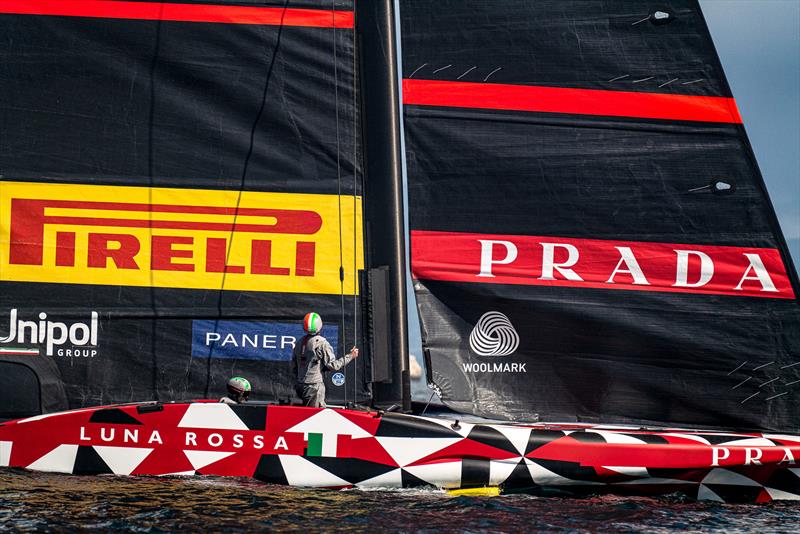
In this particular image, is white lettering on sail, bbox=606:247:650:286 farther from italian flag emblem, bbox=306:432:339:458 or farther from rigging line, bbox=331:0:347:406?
italian flag emblem, bbox=306:432:339:458

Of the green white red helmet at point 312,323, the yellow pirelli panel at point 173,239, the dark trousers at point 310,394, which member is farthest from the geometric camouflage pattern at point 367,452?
the yellow pirelli panel at point 173,239

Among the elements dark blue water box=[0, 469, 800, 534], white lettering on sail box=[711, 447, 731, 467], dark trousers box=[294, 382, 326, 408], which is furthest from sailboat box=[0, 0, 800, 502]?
dark blue water box=[0, 469, 800, 534]

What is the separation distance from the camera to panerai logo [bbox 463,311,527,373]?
25.9ft

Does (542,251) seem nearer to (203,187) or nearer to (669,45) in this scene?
(669,45)

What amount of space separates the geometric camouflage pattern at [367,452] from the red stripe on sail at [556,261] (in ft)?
5.02

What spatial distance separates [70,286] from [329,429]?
9.29ft

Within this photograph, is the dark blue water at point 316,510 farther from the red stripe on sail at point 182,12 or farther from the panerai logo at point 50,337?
the red stripe on sail at point 182,12

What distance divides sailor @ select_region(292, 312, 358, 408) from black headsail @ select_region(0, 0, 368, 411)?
0.45 metres

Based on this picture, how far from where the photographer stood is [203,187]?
26.6 feet

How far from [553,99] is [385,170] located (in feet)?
5.46

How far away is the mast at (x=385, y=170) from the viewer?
802cm

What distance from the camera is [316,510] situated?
6230 millimetres

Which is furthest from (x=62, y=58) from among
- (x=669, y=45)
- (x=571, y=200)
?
(x=669, y=45)

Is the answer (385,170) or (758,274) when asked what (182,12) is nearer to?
(385,170)
